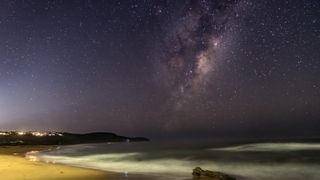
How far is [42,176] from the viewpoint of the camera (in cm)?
1948

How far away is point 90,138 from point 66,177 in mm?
175297

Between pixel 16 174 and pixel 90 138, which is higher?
pixel 90 138

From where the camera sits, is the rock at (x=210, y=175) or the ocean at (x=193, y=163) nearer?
the rock at (x=210, y=175)

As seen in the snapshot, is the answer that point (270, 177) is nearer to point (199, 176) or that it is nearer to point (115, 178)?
point (199, 176)

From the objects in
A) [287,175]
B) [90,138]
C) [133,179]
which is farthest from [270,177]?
[90,138]

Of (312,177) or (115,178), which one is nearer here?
(115,178)

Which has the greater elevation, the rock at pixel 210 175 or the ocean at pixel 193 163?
the ocean at pixel 193 163

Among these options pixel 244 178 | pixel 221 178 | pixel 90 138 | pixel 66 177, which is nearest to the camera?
pixel 221 178

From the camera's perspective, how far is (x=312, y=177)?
81.8 feet

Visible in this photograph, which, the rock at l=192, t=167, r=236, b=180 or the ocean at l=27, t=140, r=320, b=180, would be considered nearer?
the rock at l=192, t=167, r=236, b=180

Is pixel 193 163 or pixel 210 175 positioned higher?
pixel 193 163

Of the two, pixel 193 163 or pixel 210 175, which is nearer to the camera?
pixel 210 175

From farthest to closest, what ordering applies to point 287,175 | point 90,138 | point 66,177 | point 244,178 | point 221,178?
point 90,138 < point 287,175 < point 244,178 < point 66,177 < point 221,178

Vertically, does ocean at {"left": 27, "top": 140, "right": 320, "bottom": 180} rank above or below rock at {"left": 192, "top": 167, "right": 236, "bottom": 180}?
above
